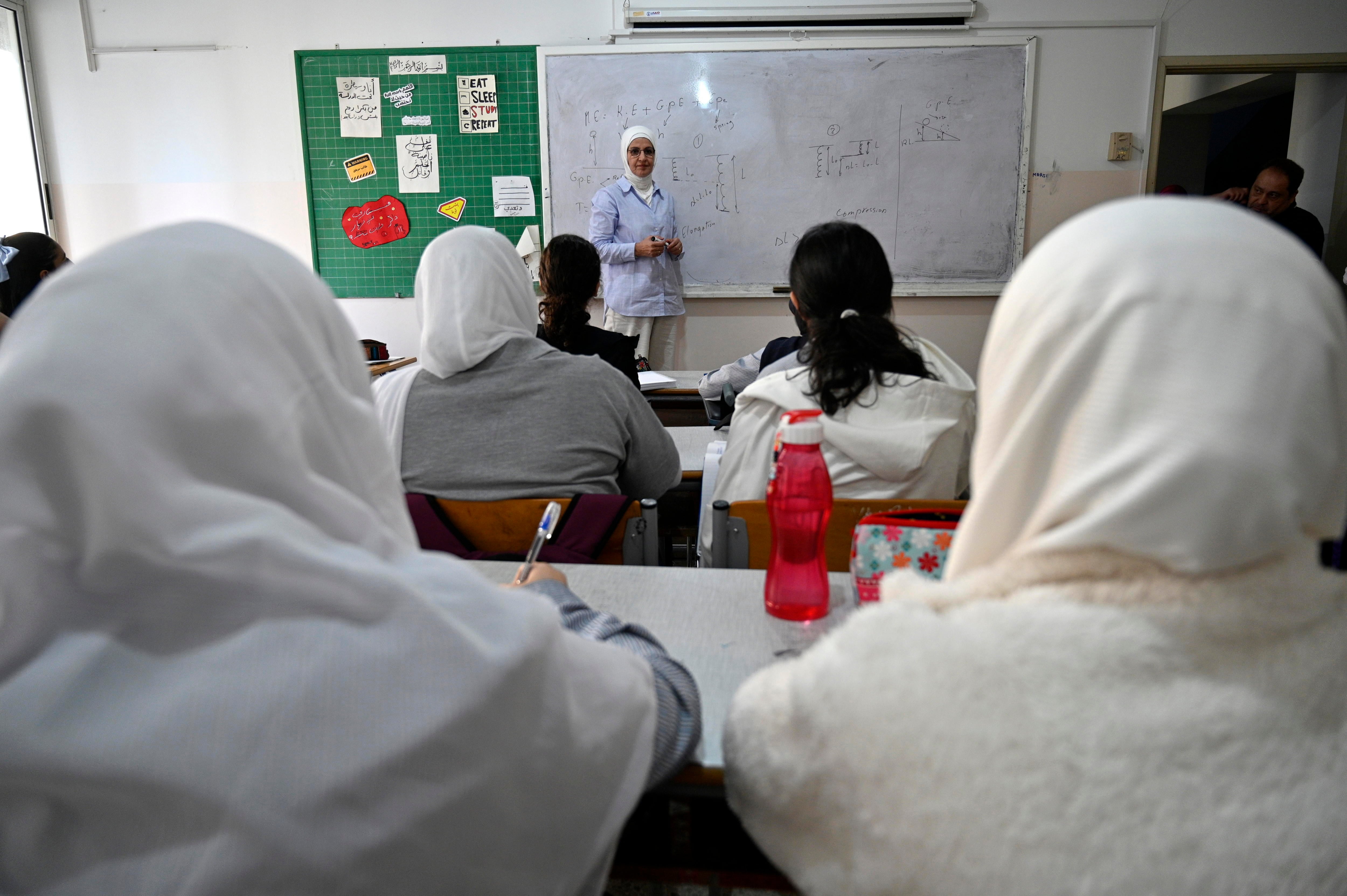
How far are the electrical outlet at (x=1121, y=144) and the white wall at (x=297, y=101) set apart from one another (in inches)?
1.3

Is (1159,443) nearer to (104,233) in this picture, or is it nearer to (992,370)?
(992,370)

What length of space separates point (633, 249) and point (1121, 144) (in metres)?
2.68

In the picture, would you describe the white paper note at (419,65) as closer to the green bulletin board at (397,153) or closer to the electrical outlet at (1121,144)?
the green bulletin board at (397,153)

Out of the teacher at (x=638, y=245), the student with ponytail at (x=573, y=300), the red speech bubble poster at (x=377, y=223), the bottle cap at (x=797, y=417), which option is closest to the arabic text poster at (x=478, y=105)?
the red speech bubble poster at (x=377, y=223)

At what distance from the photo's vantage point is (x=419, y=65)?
4520mm

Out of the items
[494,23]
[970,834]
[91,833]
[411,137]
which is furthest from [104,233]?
[970,834]

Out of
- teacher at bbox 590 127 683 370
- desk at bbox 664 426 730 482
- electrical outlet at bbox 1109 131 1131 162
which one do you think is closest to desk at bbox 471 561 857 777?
desk at bbox 664 426 730 482

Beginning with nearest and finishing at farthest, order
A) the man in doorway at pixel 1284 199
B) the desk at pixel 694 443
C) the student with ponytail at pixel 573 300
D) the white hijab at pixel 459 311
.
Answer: the white hijab at pixel 459 311, the desk at pixel 694 443, the student with ponytail at pixel 573 300, the man in doorway at pixel 1284 199

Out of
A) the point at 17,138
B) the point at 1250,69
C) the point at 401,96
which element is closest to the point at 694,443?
the point at 401,96

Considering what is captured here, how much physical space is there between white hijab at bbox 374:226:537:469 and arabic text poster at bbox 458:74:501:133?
3191 mm

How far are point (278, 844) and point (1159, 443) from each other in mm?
629

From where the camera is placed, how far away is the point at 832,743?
619mm

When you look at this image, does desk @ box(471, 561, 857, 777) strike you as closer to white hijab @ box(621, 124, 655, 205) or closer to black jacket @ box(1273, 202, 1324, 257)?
white hijab @ box(621, 124, 655, 205)

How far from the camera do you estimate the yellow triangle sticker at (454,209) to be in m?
4.69
